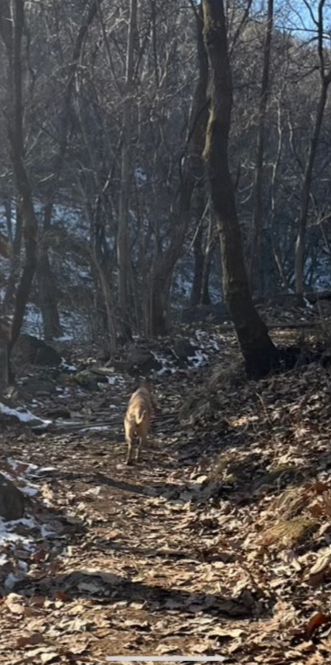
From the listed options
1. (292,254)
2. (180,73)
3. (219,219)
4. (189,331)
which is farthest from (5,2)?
(292,254)

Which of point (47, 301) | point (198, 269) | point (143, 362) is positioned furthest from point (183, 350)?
point (198, 269)

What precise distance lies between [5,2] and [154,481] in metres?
11.4

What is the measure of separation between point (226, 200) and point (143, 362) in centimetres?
647

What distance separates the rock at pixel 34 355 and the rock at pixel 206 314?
23.9ft

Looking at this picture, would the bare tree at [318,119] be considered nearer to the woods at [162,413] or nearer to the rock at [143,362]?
the woods at [162,413]

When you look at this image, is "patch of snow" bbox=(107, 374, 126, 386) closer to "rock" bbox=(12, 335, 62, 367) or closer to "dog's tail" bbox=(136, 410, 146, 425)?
"rock" bbox=(12, 335, 62, 367)

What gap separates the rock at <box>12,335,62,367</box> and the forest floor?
21.8 feet

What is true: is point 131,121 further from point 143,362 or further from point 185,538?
point 185,538

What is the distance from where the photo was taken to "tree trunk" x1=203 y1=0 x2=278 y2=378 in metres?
14.6

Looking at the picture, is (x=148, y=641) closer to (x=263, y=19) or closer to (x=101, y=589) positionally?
(x=101, y=589)

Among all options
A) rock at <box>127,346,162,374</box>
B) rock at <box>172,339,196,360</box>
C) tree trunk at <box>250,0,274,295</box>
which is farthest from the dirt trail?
tree trunk at <box>250,0,274,295</box>

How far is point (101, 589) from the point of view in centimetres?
702

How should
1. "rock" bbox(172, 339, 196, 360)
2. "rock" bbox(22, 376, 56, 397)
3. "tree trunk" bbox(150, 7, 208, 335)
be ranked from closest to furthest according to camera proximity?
1. "rock" bbox(22, 376, 56, 397)
2. "rock" bbox(172, 339, 196, 360)
3. "tree trunk" bbox(150, 7, 208, 335)

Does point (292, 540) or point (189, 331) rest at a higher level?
point (189, 331)
